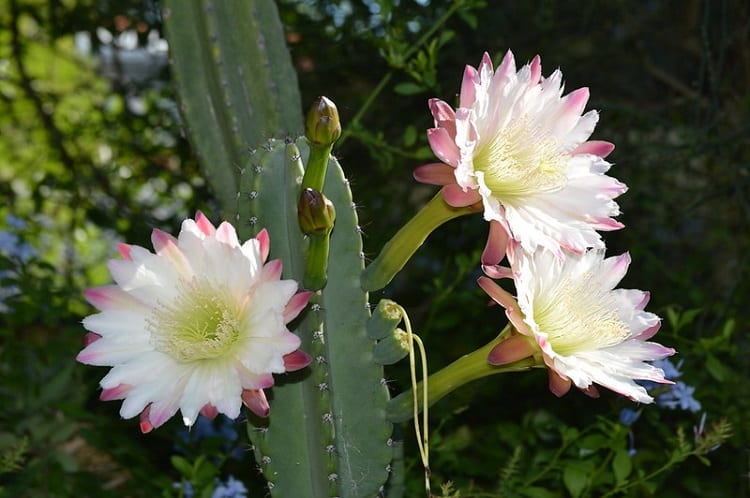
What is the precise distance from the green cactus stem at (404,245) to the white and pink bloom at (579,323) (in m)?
0.12

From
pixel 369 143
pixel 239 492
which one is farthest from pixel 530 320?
pixel 369 143

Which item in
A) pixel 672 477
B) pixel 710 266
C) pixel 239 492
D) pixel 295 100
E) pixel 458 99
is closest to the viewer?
pixel 458 99

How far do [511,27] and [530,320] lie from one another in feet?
6.35

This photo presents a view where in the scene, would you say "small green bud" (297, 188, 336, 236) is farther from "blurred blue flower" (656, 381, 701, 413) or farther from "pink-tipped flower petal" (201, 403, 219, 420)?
"blurred blue flower" (656, 381, 701, 413)

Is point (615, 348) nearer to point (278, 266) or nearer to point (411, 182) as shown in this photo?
point (278, 266)

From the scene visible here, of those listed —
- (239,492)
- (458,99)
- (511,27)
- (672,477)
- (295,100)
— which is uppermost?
(458,99)

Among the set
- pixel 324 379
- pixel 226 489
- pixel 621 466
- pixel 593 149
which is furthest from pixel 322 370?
pixel 621 466

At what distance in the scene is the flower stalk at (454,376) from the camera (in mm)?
1204

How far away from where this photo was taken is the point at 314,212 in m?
1.08

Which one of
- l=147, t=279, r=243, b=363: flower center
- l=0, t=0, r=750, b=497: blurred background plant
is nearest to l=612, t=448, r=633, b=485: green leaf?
l=0, t=0, r=750, b=497: blurred background plant

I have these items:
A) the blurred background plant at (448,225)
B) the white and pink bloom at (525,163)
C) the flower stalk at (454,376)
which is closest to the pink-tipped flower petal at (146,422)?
the flower stalk at (454,376)

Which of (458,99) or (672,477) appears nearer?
(458,99)

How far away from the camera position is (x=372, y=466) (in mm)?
1239

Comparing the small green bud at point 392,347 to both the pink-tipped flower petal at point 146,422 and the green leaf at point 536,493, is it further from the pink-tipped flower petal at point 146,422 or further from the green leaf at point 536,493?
the green leaf at point 536,493
